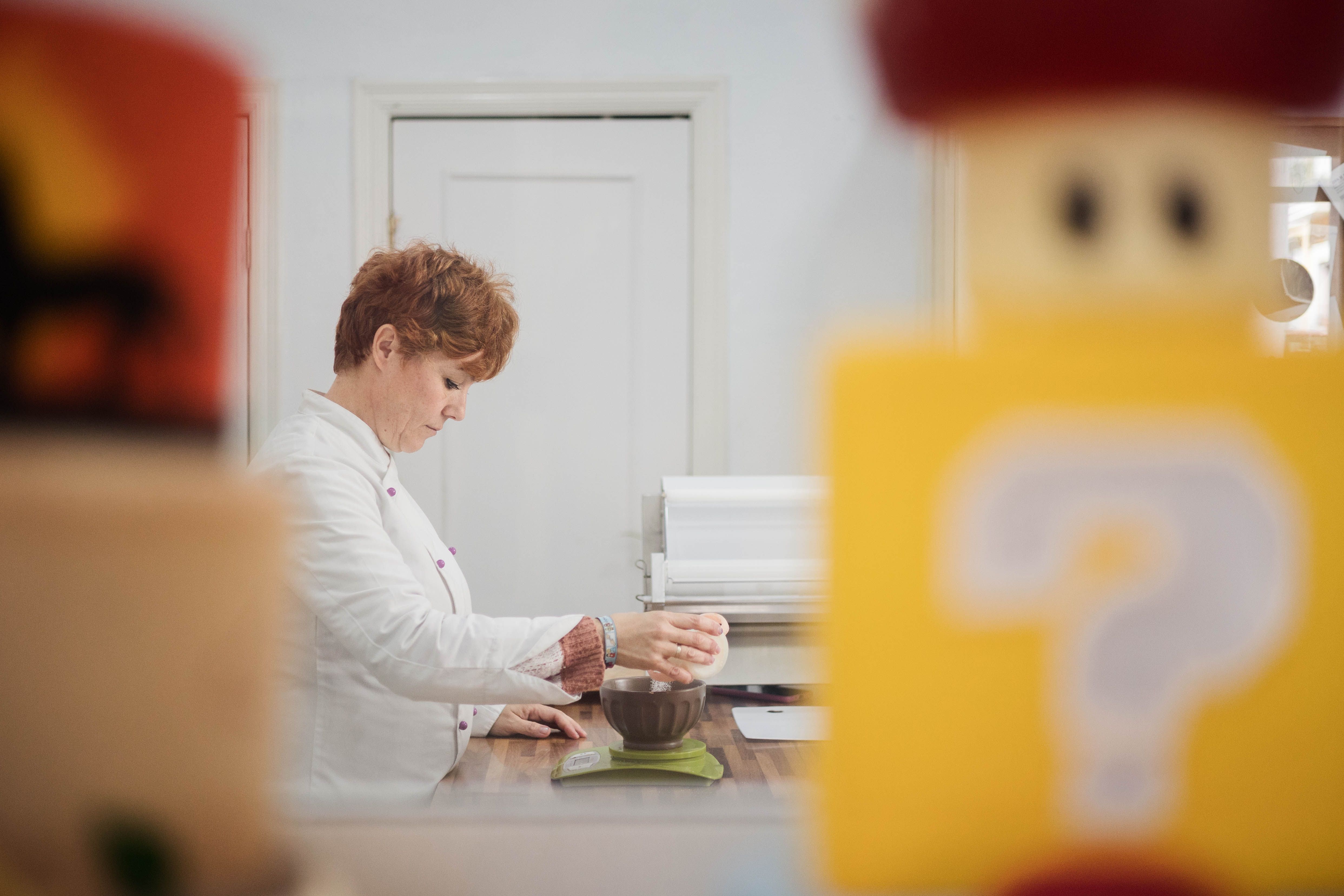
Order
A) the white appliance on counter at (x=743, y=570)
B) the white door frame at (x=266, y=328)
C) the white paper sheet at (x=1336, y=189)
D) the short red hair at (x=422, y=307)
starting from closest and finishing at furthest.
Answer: the white paper sheet at (x=1336, y=189)
the short red hair at (x=422, y=307)
the white appliance on counter at (x=743, y=570)
the white door frame at (x=266, y=328)

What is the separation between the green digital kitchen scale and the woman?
0.09 meters

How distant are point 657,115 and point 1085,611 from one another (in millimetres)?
2365

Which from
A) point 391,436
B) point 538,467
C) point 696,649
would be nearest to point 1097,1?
point 696,649

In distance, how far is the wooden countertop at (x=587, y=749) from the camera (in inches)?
42.1

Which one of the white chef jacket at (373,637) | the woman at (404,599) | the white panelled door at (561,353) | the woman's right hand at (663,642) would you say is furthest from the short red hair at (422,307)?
the white panelled door at (561,353)

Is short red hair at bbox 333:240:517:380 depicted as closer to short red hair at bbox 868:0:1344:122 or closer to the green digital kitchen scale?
the green digital kitchen scale

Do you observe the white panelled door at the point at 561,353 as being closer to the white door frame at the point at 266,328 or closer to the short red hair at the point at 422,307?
the white door frame at the point at 266,328

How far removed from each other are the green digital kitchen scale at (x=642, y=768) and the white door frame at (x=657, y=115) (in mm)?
1251

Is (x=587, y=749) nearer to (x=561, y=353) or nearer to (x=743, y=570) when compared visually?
(x=743, y=570)

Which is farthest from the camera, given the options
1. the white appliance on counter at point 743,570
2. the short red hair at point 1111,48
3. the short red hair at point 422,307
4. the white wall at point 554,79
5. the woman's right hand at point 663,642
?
the white wall at point 554,79

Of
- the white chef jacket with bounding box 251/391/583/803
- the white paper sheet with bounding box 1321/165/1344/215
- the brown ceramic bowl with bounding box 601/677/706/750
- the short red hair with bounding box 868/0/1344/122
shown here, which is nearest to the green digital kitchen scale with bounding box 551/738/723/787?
the brown ceramic bowl with bounding box 601/677/706/750

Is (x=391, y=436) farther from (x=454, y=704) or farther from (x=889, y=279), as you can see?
(x=889, y=279)

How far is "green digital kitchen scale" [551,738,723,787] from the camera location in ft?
3.52

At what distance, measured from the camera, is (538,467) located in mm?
2367
